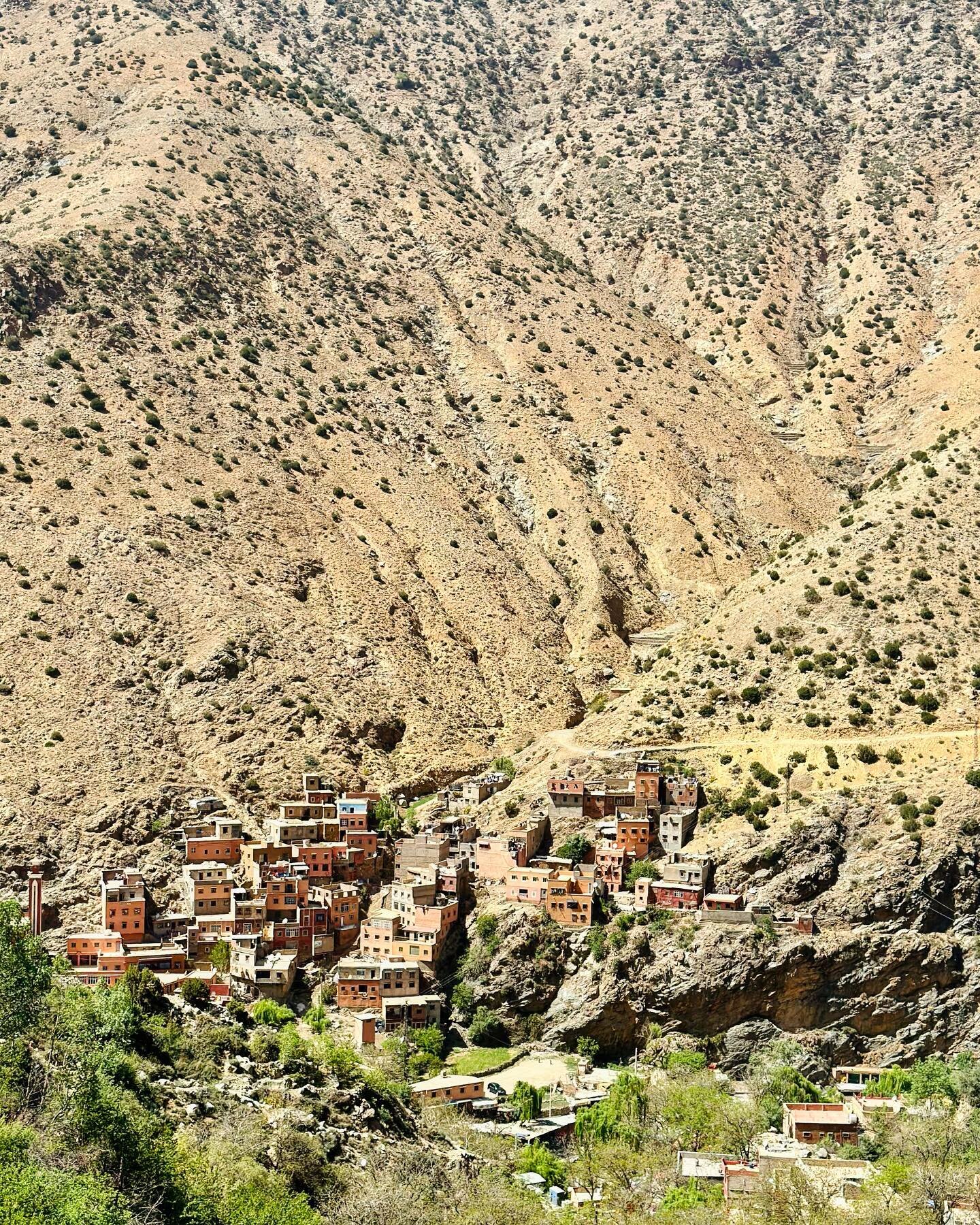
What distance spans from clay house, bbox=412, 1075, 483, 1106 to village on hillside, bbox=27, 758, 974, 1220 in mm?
80

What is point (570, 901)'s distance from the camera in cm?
7706

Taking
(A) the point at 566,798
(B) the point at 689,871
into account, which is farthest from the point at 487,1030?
(A) the point at 566,798

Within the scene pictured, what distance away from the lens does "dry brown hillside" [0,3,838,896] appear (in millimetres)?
91125

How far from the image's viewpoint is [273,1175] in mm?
49875

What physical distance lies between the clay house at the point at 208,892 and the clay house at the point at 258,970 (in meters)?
2.77

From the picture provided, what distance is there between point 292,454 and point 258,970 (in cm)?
4410

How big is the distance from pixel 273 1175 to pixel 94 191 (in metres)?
90.3

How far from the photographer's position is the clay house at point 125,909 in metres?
75.7

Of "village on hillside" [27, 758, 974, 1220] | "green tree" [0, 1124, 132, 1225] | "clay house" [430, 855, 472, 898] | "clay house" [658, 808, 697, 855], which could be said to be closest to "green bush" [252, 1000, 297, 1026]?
"village on hillside" [27, 758, 974, 1220]

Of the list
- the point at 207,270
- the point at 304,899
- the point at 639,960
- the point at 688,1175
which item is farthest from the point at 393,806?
the point at 207,270

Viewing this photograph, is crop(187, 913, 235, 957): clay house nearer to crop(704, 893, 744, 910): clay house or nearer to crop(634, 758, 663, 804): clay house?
crop(634, 758, 663, 804): clay house

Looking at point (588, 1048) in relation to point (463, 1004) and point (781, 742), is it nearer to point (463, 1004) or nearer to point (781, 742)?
point (463, 1004)

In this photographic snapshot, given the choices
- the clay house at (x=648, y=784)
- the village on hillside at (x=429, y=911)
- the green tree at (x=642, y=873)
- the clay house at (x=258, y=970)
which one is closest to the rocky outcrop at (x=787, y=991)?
the village on hillside at (x=429, y=911)

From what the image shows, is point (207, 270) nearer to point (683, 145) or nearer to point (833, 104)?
point (683, 145)
